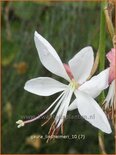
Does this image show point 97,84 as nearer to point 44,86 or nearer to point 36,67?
point 44,86

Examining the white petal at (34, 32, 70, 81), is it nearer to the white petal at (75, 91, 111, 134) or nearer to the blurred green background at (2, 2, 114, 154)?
the white petal at (75, 91, 111, 134)

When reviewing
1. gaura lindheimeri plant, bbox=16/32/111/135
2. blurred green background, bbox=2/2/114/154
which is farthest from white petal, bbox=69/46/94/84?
blurred green background, bbox=2/2/114/154

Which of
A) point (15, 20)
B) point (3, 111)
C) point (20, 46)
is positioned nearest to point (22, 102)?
point (3, 111)

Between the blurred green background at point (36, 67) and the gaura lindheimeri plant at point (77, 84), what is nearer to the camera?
the gaura lindheimeri plant at point (77, 84)

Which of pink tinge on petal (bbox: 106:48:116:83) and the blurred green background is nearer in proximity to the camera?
pink tinge on petal (bbox: 106:48:116:83)

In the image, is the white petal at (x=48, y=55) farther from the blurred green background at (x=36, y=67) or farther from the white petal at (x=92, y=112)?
the blurred green background at (x=36, y=67)

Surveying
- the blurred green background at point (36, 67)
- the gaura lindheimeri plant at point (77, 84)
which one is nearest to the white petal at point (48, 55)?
the gaura lindheimeri plant at point (77, 84)
